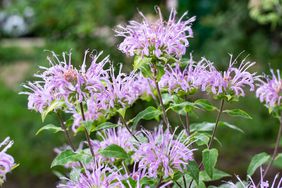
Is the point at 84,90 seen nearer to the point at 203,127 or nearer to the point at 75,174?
the point at 75,174

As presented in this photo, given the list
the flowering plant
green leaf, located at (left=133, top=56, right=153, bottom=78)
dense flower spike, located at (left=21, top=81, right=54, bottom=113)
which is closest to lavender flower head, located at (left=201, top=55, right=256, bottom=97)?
the flowering plant

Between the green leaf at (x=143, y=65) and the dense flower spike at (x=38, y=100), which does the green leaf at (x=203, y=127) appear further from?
the dense flower spike at (x=38, y=100)

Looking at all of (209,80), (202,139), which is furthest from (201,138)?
(209,80)

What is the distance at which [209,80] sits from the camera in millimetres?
1122

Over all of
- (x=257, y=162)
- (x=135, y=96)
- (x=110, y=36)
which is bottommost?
(x=257, y=162)

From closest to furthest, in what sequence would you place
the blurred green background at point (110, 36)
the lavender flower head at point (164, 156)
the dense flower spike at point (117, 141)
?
the lavender flower head at point (164, 156) < the dense flower spike at point (117, 141) < the blurred green background at point (110, 36)

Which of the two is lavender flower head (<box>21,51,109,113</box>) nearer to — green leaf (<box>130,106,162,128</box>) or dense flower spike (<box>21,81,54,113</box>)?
dense flower spike (<box>21,81,54,113</box>)

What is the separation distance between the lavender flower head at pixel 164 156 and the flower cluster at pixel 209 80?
138 mm

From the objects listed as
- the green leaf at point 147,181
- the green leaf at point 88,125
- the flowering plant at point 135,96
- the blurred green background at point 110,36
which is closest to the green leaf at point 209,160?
the flowering plant at point 135,96

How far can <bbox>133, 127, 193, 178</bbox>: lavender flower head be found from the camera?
3.33 feet

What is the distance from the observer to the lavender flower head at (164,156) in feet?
3.33

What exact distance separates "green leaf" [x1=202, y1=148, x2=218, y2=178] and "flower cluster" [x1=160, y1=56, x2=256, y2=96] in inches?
4.8

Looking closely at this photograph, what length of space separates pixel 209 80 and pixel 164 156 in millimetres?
197

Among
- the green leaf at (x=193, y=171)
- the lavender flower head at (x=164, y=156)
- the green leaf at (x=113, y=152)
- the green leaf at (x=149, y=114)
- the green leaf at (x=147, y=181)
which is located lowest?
the green leaf at (x=193, y=171)
